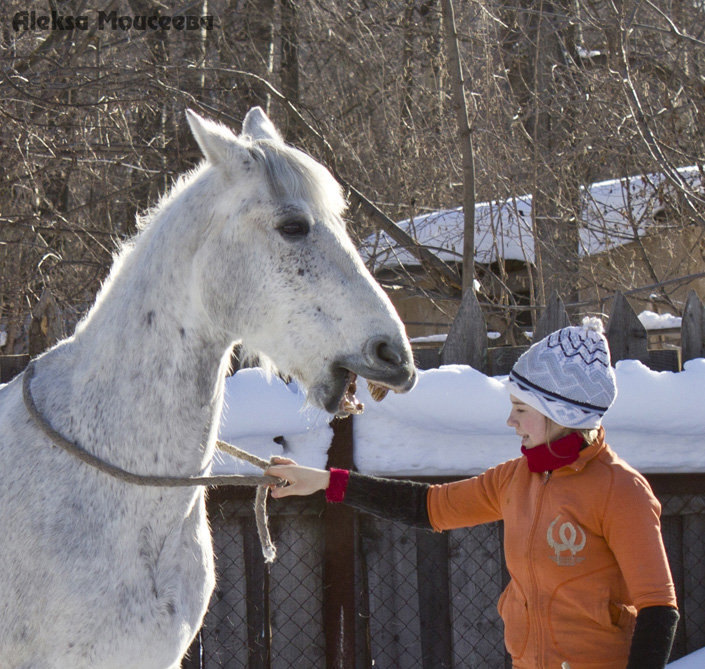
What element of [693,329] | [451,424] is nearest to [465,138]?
Result: [693,329]

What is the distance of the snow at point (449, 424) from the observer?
3.74 m

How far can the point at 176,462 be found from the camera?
2152 millimetres

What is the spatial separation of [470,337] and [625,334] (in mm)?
832

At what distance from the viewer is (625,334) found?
14.1ft

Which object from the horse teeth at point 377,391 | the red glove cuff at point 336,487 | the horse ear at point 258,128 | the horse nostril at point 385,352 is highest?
the horse ear at point 258,128

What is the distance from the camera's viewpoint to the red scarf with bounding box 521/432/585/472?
2.14 meters

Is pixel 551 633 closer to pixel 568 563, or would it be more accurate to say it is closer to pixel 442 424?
pixel 568 563

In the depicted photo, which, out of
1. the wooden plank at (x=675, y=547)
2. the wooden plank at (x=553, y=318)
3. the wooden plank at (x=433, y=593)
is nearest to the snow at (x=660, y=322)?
the wooden plank at (x=553, y=318)

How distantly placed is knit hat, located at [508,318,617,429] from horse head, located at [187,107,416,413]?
0.37 meters

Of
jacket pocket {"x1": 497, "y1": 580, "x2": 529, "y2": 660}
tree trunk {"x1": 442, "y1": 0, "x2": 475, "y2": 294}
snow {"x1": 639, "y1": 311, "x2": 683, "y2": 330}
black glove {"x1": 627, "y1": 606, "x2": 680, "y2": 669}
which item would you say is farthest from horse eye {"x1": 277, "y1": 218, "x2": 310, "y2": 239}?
snow {"x1": 639, "y1": 311, "x2": 683, "y2": 330}

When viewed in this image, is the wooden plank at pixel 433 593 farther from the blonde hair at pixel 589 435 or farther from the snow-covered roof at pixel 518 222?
the snow-covered roof at pixel 518 222

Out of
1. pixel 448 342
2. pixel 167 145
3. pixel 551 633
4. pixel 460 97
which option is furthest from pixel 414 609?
pixel 167 145

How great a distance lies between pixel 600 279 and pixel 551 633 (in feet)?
21.3

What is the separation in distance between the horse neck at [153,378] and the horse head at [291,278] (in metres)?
0.08
